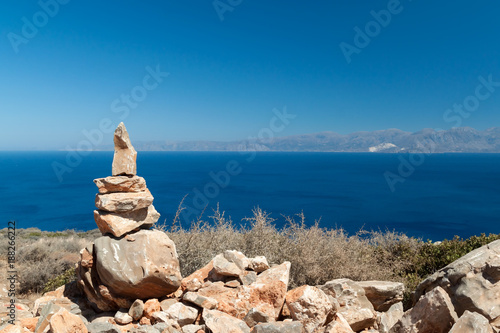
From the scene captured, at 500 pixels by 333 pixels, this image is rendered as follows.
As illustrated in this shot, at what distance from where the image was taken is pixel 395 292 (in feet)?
21.2

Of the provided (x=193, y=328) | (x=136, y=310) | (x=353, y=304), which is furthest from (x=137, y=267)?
(x=353, y=304)

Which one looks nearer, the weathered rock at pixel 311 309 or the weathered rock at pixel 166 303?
the weathered rock at pixel 311 309

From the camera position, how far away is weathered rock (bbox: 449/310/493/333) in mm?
4121

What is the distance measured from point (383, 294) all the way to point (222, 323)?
3545 mm

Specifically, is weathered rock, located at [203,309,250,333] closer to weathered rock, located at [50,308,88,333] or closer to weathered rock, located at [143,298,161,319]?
weathered rock, located at [143,298,161,319]

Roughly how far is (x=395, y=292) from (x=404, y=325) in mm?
1399

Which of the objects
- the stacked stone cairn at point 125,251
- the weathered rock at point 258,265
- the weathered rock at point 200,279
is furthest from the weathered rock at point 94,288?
the weathered rock at point 258,265

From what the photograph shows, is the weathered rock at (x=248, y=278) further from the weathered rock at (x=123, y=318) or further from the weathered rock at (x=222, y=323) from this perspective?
the weathered rock at (x=123, y=318)

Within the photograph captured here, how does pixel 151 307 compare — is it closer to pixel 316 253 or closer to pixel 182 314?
pixel 182 314

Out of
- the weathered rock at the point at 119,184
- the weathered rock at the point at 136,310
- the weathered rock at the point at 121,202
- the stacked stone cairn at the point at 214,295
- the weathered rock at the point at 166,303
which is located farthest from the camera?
the weathered rock at the point at 119,184

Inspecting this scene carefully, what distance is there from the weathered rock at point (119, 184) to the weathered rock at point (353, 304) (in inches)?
190

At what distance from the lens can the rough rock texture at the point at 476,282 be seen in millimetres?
4918

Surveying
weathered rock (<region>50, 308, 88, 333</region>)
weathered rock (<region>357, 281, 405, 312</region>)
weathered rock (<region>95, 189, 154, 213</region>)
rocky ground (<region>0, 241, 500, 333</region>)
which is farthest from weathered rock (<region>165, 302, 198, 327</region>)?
weathered rock (<region>357, 281, 405, 312</region>)

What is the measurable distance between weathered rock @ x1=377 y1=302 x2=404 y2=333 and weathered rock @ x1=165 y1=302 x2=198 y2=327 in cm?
334
